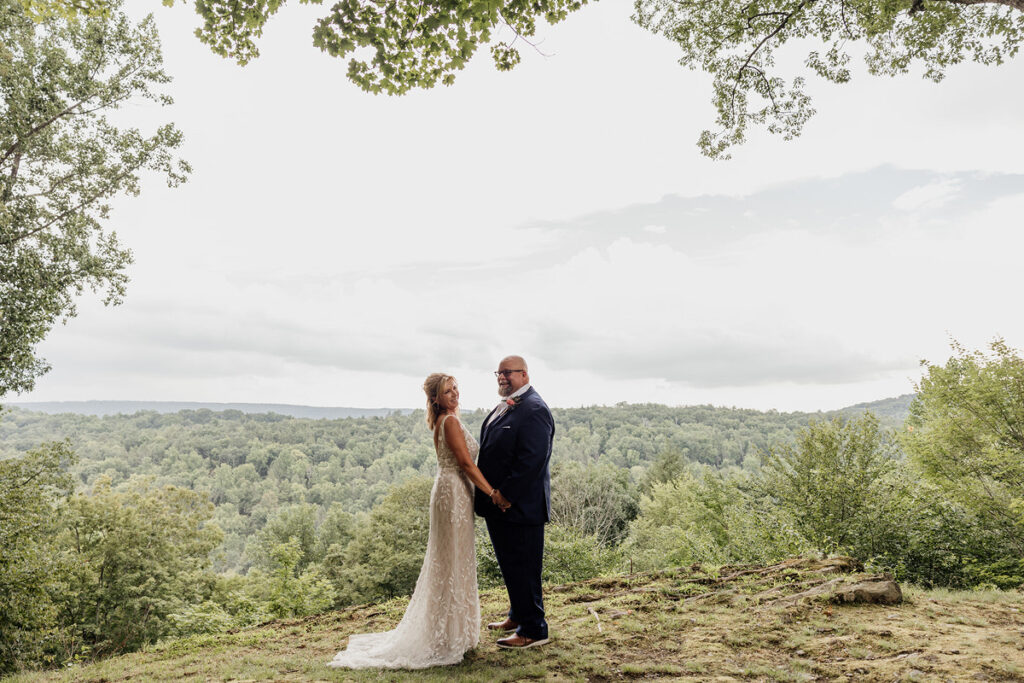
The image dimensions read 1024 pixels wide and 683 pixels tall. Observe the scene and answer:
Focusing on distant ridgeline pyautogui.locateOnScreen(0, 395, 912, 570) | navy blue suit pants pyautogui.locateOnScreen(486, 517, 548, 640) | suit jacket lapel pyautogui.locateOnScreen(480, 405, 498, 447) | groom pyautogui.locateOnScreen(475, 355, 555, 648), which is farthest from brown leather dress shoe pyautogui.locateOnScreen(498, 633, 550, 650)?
distant ridgeline pyautogui.locateOnScreen(0, 395, 912, 570)

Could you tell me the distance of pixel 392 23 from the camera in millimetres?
5070

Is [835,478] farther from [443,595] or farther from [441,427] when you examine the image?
[441,427]

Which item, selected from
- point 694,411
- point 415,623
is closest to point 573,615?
point 415,623

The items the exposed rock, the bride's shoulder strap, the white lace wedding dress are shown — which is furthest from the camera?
the exposed rock

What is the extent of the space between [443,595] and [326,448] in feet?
407

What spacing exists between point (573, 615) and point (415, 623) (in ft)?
7.53

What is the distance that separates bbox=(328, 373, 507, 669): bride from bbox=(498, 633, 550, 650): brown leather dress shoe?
26 centimetres

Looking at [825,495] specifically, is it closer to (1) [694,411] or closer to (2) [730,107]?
(2) [730,107]

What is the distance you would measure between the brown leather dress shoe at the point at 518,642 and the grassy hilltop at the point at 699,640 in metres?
0.09

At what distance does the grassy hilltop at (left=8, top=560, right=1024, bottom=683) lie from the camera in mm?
4215

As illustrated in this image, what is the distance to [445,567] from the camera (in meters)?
4.87

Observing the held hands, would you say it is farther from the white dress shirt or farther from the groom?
the white dress shirt

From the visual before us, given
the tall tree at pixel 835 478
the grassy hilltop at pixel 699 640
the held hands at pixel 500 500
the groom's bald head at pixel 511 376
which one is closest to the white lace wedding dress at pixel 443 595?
the grassy hilltop at pixel 699 640

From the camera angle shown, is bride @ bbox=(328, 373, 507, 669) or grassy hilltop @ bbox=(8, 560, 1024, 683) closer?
grassy hilltop @ bbox=(8, 560, 1024, 683)
